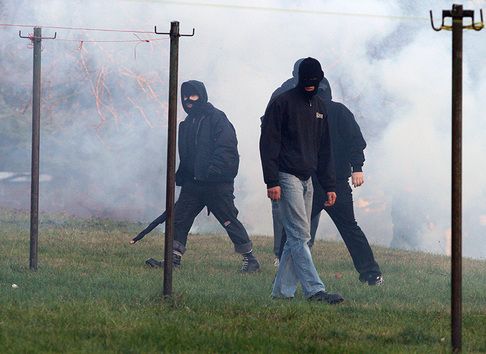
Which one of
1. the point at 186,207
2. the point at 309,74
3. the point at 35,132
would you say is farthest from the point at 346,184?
the point at 35,132

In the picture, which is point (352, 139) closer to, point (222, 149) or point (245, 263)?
point (222, 149)

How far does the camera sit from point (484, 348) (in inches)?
318

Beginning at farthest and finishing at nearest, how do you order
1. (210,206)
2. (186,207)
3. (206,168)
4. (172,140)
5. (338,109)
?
1. (210,206)
2. (186,207)
3. (206,168)
4. (338,109)
5. (172,140)

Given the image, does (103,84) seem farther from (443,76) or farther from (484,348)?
(484,348)

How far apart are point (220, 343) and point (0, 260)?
581 centimetres

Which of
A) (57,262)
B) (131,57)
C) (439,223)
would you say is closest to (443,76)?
(439,223)

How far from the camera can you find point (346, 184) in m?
12.4

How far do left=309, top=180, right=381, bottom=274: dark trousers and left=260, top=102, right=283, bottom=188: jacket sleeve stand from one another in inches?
86.5

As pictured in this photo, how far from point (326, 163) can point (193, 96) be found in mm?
3107

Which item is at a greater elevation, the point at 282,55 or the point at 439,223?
the point at 282,55

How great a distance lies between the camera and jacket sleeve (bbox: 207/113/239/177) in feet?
43.5

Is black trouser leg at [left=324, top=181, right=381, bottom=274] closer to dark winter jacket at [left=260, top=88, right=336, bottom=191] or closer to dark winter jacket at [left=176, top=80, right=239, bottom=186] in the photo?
dark winter jacket at [left=176, top=80, right=239, bottom=186]

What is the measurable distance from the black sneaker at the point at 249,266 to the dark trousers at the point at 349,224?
1.21 metres

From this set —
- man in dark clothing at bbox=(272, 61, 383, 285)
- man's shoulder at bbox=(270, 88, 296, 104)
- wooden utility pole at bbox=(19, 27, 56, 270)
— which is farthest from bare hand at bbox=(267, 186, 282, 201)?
wooden utility pole at bbox=(19, 27, 56, 270)
